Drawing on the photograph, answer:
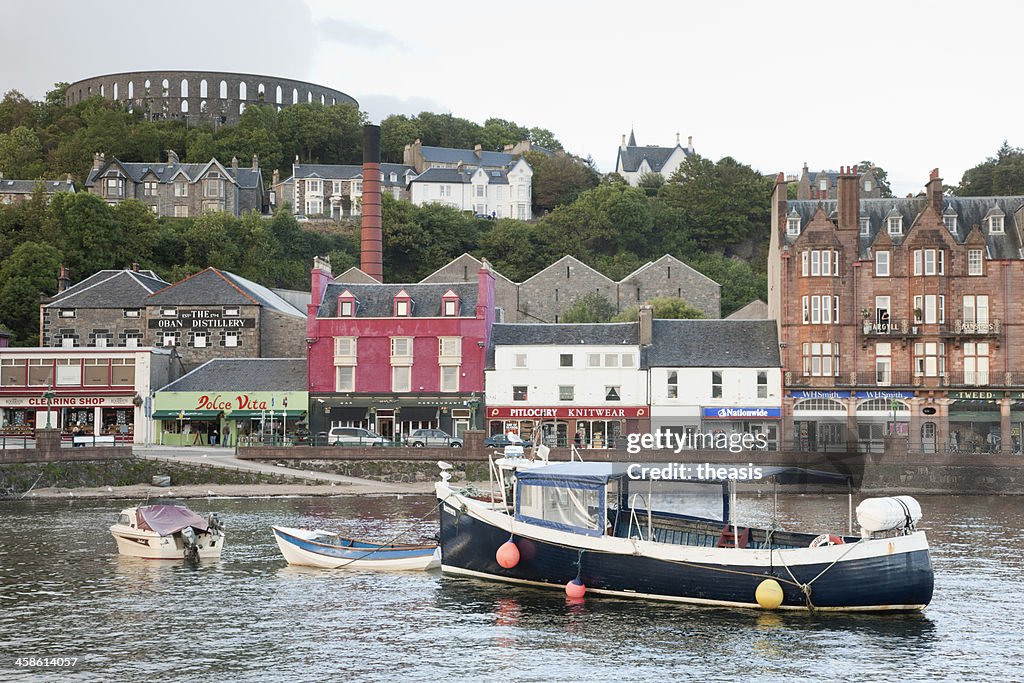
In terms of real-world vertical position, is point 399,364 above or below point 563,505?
above

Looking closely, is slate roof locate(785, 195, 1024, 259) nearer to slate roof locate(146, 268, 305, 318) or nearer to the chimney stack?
the chimney stack

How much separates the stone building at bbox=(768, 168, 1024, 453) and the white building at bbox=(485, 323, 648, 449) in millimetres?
10014

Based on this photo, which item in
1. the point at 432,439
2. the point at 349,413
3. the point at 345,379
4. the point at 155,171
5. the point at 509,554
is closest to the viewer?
the point at 509,554

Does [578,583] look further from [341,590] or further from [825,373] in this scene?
[825,373]

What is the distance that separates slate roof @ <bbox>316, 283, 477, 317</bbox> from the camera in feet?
266

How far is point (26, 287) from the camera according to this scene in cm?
9912

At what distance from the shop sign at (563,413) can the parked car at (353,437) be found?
864 centimetres

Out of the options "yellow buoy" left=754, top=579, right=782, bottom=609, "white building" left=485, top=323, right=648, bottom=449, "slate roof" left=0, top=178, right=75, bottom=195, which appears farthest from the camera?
"slate roof" left=0, top=178, right=75, bottom=195

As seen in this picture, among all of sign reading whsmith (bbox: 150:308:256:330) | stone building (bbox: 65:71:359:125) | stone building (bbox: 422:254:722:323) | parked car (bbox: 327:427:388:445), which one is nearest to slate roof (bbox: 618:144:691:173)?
stone building (bbox: 65:71:359:125)

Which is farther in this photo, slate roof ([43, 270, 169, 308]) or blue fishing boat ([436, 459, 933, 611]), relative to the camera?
slate roof ([43, 270, 169, 308])

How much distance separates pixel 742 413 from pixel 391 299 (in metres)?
24.4

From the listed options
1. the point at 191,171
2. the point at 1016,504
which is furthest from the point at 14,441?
the point at 191,171

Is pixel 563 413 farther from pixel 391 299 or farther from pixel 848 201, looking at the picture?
pixel 848 201

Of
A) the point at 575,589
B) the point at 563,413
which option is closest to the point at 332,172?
the point at 563,413
